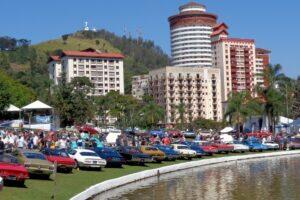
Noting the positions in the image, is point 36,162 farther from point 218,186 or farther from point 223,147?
point 223,147

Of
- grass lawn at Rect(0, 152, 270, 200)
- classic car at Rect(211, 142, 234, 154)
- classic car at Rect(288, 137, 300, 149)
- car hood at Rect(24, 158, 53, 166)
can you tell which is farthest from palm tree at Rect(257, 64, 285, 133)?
car hood at Rect(24, 158, 53, 166)

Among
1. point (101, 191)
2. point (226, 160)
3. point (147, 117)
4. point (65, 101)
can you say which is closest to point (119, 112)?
point (147, 117)

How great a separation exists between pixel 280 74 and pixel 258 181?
67962 mm

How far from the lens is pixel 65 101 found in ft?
310

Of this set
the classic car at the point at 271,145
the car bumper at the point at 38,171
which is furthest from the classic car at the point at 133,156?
A: the classic car at the point at 271,145

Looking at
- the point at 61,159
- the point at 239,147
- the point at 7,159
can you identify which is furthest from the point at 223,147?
the point at 7,159

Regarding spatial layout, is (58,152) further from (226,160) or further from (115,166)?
(226,160)

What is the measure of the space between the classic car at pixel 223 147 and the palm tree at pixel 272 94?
3630 centimetres

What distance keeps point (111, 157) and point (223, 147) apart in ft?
80.8

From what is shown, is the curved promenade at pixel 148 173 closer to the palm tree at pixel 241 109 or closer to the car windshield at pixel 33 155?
the car windshield at pixel 33 155

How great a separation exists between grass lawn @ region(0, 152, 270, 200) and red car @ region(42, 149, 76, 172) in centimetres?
45

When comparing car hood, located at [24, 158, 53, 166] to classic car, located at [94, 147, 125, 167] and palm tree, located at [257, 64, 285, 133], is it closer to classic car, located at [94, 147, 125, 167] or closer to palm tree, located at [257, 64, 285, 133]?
classic car, located at [94, 147, 125, 167]

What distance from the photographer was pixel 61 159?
32188 millimetres

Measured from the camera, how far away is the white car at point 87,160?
35469 mm
